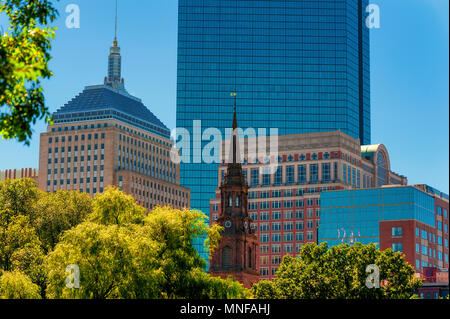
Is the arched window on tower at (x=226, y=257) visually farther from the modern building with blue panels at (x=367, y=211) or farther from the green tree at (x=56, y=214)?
the green tree at (x=56, y=214)

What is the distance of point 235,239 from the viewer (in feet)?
496

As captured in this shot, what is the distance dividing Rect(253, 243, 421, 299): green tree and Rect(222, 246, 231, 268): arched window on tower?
134 feet

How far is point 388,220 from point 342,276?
284 ft

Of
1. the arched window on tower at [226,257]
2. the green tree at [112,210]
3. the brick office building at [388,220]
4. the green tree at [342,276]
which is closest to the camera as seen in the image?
the green tree at [112,210]

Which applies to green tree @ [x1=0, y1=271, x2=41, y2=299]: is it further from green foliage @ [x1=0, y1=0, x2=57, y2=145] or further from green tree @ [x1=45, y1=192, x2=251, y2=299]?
green foliage @ [x1=0, y1=0, x2=57, y2=145]

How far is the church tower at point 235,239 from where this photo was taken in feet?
486

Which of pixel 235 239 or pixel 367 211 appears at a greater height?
pixel 367 211

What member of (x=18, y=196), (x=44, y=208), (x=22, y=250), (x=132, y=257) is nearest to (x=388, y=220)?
(x=18, y=196)

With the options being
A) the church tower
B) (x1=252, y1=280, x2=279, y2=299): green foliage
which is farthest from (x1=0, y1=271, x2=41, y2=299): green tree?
the church tower

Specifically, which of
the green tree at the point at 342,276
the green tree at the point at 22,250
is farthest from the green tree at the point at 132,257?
the green tree at the point at 342,276

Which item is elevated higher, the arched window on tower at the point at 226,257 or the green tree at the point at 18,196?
the green tree at the point at 18,196

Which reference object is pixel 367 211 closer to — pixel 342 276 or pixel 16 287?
pixel 342 276
